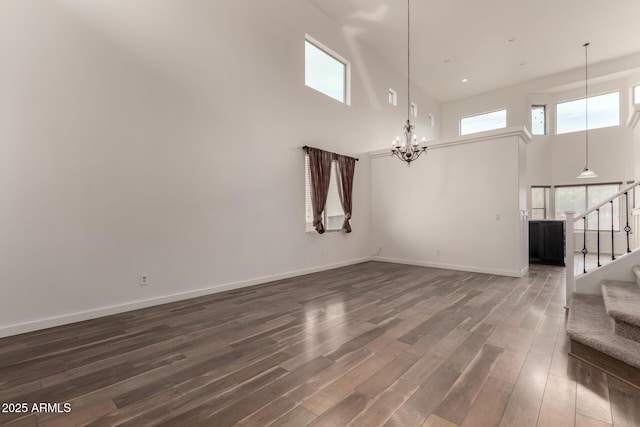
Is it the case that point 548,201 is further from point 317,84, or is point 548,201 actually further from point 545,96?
point 317,84

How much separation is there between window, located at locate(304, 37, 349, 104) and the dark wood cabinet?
5387 mm

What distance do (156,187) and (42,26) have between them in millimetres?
1878

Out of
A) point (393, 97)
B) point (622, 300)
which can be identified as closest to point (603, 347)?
point (622, 300)

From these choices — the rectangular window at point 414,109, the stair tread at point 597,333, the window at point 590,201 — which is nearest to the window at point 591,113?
the window at point 590,201

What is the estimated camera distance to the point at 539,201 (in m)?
9.34

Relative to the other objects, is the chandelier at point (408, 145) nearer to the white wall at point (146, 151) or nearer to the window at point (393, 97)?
the window at point (393, 97)

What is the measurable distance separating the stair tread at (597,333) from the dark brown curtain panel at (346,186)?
409 cm

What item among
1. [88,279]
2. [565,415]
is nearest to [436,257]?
[565,415]

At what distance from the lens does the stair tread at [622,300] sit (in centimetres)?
226

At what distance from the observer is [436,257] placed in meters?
6.44

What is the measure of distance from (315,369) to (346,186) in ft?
15.8

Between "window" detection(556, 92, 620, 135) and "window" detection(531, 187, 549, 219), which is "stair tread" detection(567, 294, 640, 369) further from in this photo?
"window" detection(556, 92, 620, 135)

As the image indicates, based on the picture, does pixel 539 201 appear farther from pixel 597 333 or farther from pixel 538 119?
pixel 597 333

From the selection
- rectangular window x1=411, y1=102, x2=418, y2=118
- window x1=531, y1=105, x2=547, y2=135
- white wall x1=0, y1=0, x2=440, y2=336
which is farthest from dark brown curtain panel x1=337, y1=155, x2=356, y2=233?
window x1=531, y1=105, x2=547, y2=135
